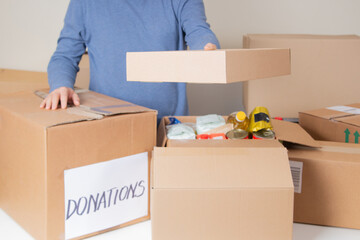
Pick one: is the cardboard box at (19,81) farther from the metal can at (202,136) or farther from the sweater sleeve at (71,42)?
the metal can at (202,136)

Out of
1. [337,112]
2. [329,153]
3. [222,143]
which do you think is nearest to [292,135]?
[329,153]

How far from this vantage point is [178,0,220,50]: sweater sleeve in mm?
1228

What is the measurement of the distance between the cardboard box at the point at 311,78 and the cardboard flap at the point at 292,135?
0.48 m

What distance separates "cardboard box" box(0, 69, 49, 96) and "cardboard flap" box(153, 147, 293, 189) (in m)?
1.12

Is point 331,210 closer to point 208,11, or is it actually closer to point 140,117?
point 140,117

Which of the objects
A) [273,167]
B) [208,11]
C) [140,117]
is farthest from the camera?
[208,11]

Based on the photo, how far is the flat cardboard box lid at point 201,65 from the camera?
2.64 ft

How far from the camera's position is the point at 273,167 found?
2.67 feet

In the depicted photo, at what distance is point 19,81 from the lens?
184cm

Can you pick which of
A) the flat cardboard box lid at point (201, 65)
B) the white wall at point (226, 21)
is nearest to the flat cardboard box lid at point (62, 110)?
the flat cardboard box lid at point (201, 65)

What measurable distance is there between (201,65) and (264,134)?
28cm

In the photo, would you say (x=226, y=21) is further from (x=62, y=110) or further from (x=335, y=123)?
(x=62, y=110)

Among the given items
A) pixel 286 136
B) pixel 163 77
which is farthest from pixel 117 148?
pixel 286 136

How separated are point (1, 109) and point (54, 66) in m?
0.35
